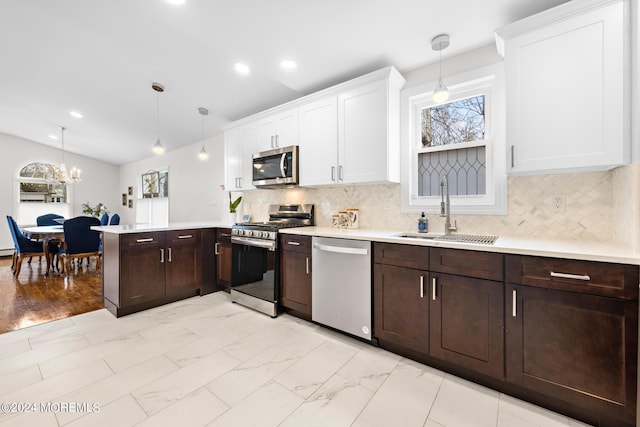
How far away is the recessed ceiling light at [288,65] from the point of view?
2.72 m

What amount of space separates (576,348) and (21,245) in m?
7.18

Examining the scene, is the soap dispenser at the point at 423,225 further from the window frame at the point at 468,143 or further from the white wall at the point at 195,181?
the white wall at the point at 195,181

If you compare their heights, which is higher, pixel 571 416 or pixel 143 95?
pixel 143 95

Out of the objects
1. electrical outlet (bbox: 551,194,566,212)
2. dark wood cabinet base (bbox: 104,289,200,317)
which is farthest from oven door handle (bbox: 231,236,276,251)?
Result: electrical outlet (bbox: 551,194,566,212)

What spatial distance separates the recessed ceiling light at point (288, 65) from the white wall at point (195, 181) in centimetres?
243

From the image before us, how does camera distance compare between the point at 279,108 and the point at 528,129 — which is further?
the point at 279,108

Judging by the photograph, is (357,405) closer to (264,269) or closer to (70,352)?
(264,269)

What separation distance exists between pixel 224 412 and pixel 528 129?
2592 millimetres

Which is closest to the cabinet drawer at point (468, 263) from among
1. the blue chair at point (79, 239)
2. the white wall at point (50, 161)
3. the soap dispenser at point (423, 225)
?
the soap dispenser at point (423, 225)

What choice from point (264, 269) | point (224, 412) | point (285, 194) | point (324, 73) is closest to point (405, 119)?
point (324, 73)

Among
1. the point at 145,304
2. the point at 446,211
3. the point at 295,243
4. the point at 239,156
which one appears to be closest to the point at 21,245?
the point at 145,304

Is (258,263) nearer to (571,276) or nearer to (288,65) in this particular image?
(288,65)

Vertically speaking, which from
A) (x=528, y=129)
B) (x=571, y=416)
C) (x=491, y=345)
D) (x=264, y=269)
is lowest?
(x=571, y=416)

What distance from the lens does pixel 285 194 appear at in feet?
12.6
